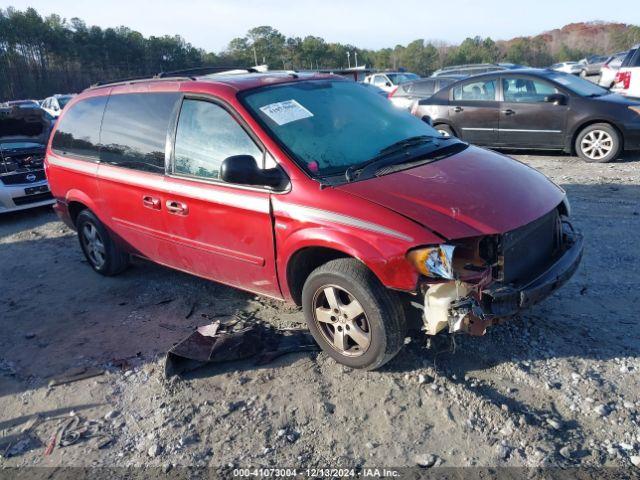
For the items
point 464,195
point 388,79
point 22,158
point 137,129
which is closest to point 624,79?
point 464,195

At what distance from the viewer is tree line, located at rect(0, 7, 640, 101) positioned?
39719mm

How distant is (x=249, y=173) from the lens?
3232 mm

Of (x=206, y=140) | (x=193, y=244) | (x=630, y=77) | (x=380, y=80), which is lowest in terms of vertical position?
(x=193, y=244)

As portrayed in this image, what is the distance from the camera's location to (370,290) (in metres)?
2.96

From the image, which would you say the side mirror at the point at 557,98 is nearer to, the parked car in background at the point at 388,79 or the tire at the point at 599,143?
the tire at the point at 599,143

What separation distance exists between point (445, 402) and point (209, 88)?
9.00 ft

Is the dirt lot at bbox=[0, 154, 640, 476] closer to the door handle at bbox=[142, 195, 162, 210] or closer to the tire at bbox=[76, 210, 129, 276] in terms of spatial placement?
the tire at bbox=[76, 210, 129, 276]

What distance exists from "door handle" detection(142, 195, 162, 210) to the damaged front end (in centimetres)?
228

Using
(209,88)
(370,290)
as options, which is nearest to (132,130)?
(209,88)

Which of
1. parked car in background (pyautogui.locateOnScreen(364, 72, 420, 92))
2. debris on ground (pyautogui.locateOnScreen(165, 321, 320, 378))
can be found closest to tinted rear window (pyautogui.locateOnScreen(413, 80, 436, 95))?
parked car in background (pyautogui.locateOnScreen(364, 72, 420, 92))

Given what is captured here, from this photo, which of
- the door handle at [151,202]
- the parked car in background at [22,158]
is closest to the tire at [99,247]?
the door handle at [151,202]

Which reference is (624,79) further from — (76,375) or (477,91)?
(76,375)

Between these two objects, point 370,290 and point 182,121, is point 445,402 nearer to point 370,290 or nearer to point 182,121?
point 370,290

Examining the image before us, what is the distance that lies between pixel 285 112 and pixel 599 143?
6.73m
